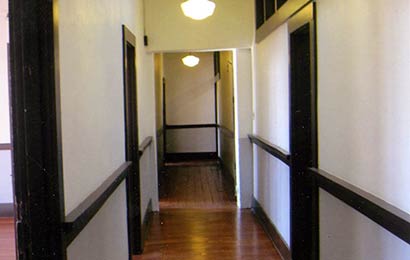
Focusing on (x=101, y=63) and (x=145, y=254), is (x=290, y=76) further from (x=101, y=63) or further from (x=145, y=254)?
(x=145, y=254)

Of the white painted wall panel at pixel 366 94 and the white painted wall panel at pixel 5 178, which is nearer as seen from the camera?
the white painted wall panel at pixel 366 94

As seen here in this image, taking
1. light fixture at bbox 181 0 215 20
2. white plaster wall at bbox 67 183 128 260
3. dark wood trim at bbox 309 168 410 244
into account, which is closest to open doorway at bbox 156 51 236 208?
light fixture at bbox 181 0 215 20

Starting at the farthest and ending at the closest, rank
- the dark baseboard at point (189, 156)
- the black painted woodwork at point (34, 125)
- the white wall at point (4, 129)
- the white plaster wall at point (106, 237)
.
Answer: the dark baseboard at point (189, 156) < the white wall at point (4, 129) < the white plaster wall at point (106, 237) < the black painted woodwork at point (34, 125)

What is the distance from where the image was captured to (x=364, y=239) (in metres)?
2.06

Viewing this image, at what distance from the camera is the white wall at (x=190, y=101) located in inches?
417

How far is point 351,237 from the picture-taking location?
2229 millimetres

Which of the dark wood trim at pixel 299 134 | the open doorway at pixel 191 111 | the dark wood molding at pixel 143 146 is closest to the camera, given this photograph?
the dark wood trim at pixel 299 134

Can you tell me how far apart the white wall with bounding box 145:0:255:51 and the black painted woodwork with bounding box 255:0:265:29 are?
0.12m

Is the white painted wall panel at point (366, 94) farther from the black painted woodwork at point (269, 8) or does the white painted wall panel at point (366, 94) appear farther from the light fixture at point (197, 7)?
the black painted woodwork at point (269, 8)

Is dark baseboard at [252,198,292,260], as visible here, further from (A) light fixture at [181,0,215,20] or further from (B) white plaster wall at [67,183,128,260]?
(A) light fixture at [181,0,215,20]

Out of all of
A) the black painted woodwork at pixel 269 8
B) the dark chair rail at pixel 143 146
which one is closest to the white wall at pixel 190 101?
the dark chair rail at pixel 143 146

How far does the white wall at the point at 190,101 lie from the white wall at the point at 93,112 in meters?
6.93

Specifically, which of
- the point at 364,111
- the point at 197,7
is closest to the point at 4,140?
the point at 197,7

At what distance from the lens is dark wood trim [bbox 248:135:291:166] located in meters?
3.57
